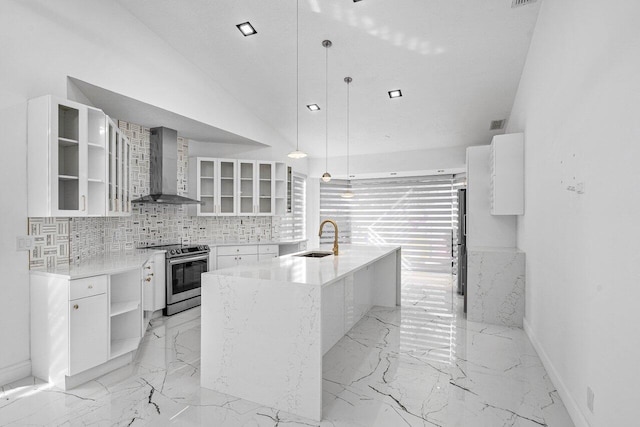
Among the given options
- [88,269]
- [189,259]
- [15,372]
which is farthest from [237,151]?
[15,372]

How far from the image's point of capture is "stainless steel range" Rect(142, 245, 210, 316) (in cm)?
414

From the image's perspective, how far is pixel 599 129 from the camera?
5.84ft

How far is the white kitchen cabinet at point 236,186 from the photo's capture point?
5.21 meters

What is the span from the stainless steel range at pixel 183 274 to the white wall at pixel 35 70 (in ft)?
5.24

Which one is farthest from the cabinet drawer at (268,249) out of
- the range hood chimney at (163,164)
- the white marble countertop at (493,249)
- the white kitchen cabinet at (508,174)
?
the white kitchen cabinet at (508,174)

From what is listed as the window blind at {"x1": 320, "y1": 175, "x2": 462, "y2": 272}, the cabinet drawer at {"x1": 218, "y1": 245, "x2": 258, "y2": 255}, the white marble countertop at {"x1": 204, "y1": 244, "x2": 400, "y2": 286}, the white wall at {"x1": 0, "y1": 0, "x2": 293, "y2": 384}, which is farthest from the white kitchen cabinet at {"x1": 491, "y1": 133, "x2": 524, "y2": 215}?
the white wall at {"x1": 0, "y1": 0, "x2": 293, "y2": 384}

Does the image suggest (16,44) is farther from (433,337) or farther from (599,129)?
(433,337)

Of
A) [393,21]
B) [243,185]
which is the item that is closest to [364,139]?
[243,185]

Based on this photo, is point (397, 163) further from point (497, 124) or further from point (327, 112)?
point (327, 112)

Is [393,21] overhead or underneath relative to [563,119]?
overhead

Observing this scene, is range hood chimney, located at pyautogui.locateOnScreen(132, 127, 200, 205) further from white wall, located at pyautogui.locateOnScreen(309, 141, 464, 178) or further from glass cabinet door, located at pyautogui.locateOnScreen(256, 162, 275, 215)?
white wall, located at pyautogui.locateOnScreen(309, 141, 464, 178)

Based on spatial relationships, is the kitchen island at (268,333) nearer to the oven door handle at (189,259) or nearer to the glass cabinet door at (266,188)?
the oven door handle at (189,259)

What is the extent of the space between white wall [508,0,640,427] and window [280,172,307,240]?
449cm

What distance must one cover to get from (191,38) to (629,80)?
12.9 feet
